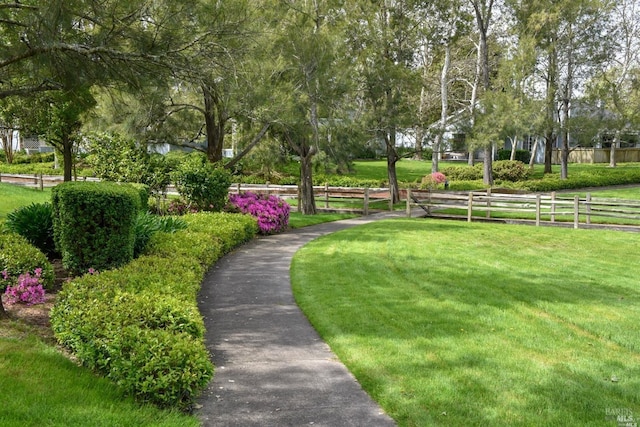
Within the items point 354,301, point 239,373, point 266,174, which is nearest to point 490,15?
Answer: point 266,174

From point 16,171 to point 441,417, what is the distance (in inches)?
1578

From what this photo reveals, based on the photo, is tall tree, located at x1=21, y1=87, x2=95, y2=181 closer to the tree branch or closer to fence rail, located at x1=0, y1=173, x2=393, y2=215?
fence rail, located at x1=0, y1=173, x2=393, y2=215

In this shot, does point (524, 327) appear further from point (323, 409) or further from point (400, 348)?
point (323, 409)

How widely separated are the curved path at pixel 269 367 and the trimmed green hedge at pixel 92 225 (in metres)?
1.56

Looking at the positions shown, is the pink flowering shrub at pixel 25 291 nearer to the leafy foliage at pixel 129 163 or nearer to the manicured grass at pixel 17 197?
the leafy foliage at pixel 129 163

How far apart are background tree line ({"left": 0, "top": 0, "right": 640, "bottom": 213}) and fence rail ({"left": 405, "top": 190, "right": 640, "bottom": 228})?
12.6 feet

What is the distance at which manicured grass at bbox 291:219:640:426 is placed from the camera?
5.01m

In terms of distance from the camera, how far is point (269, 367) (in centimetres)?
586

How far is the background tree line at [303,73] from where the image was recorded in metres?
9.01

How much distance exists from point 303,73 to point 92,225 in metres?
11.6

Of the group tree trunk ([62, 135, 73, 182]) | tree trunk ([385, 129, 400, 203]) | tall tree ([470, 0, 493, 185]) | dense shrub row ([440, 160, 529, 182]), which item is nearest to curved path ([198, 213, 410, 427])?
tree trunk ([385, 129, 400, 203])

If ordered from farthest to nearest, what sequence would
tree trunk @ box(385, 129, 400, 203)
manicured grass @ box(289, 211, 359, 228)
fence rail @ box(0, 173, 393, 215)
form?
tree trunk @ box(385, 129, 400, 203) < fence rail @ box(0, 173, 393, 215) < manicured grass @ box(289, 211, 359, 228)

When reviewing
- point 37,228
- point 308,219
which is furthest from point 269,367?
point 308,219

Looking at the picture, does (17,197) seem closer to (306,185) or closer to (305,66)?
(306,185)
